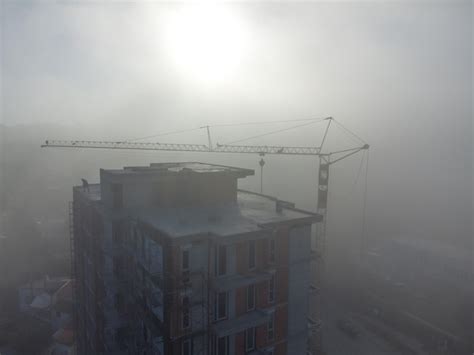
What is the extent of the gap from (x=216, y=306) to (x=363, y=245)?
175 feet

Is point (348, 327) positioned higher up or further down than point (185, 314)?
further down

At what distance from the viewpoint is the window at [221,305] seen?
9422mm

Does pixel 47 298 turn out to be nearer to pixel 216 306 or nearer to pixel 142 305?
pixel 142 305

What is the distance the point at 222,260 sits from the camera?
30.9 feet

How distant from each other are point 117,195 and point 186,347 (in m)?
5.28

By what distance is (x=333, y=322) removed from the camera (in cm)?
3425

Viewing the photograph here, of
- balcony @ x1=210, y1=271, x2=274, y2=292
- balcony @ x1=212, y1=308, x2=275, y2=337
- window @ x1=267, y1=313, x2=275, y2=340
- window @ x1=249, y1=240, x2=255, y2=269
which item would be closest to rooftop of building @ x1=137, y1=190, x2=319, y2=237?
window @ x1=249, y1=240, x2=255, y2=269

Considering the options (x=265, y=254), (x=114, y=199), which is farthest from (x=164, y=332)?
(x=114, y=199)

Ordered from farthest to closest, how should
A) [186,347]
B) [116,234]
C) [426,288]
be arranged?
[426,288] → [116,234] → [186,347]

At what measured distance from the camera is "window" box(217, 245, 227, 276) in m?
9.37

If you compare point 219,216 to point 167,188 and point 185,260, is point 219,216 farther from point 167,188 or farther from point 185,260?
point 185,260

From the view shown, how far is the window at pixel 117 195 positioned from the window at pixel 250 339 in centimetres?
586

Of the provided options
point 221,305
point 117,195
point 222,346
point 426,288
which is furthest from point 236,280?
point 426,288

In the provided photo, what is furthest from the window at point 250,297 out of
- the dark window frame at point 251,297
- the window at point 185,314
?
the window at point 185,314
